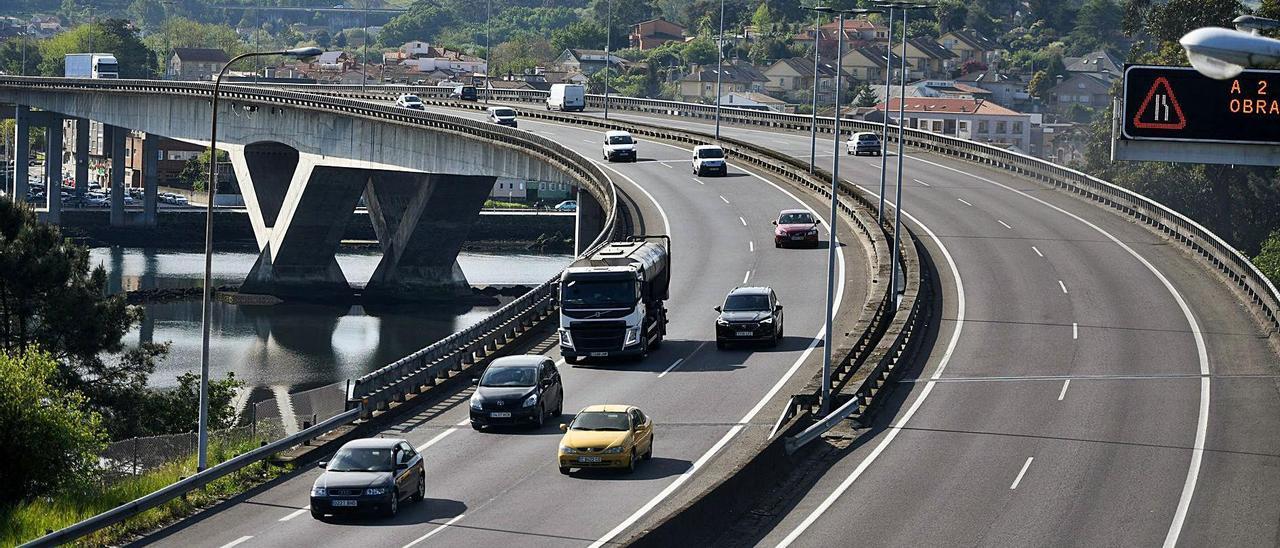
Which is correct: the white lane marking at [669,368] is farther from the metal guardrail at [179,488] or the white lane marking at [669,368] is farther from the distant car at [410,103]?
the distant car at [410,103]

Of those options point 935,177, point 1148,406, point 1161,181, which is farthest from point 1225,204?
point 1148,406

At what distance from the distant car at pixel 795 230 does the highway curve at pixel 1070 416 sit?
501 centimetres

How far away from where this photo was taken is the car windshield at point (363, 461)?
1225 inches

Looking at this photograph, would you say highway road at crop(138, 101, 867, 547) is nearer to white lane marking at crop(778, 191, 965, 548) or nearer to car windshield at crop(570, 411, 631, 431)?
car windshield at crop(570, 411, 631, 431)

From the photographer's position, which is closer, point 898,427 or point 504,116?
point 898,427

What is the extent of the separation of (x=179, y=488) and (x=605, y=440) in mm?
8506

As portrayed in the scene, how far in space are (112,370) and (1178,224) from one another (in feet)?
136

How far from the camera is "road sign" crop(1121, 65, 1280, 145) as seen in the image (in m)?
26.8

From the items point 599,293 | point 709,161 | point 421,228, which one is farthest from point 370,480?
point 421,228

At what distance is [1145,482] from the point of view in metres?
33.5

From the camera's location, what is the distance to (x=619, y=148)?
304 feet

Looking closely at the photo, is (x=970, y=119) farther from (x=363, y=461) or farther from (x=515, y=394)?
(x=363, y=461)

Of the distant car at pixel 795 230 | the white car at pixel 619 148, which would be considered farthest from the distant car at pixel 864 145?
the distant car at pixel 795 230

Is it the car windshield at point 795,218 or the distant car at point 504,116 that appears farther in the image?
the distant car at point 504,116
